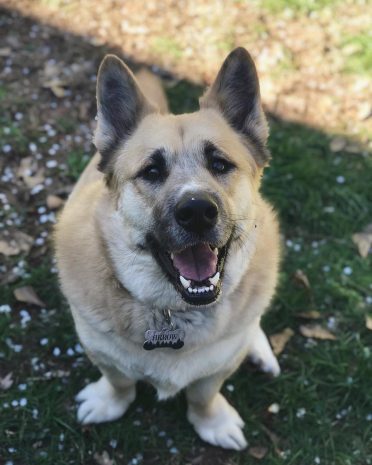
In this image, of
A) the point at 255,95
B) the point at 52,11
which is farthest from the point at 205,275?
the point at 52,11

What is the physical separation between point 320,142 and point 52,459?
2.97 metres

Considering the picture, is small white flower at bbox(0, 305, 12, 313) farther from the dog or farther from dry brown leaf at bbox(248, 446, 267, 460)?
dry brown leaf at bbox(248, 446, 267, 460)

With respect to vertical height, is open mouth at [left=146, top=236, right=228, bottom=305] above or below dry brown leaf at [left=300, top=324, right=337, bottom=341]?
above

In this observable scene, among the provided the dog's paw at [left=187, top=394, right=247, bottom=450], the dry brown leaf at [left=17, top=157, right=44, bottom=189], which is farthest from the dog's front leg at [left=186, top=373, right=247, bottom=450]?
the dry brown leaf at [left=17, top=157, right=44, bottom=189]

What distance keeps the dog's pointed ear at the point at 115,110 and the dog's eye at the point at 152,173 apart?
0.74 feet

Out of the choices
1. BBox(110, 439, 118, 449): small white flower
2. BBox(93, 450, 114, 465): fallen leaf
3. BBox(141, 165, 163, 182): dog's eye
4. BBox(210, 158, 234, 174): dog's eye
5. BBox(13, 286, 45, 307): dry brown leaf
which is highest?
BBox(210, 158, 234, 174): dog's eye

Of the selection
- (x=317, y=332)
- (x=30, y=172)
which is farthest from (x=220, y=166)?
(x=30, y=172)

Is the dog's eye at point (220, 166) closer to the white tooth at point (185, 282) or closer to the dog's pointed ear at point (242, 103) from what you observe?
the dog's pointed ear at point (242, 103)

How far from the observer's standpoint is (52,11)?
5.01 meters

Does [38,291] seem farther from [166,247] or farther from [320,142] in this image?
[320,142]

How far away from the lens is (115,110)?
265cm

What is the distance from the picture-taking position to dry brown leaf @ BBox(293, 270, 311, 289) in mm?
3756

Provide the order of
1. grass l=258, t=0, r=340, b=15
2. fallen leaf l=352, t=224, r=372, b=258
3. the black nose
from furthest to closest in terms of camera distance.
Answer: grass l=258, t=0, r=340, b=15
fallen leaf l=352, t=224, r=372, b=258
the black nose

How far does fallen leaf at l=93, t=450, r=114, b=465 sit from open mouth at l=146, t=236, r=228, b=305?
1180 millimetres
